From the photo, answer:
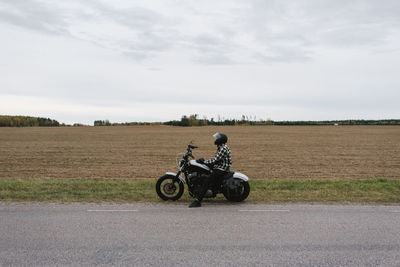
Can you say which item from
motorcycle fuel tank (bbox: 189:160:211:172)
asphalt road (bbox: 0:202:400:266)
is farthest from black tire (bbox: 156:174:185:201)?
asphalt road (bbox: 0:202:400:266)

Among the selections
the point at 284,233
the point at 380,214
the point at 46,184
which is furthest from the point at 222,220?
the point at 46,184

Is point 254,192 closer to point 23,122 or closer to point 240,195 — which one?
point 240,195

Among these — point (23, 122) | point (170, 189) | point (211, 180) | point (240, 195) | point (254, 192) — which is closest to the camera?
point (211, 180)

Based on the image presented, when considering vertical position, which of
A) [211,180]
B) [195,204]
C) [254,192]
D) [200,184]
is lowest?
[254,192]

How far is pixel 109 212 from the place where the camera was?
7.42 meters

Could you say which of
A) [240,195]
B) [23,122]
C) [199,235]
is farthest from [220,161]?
[23,122]

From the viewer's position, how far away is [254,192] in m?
10.1

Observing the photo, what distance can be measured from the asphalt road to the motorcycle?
22.8 inches

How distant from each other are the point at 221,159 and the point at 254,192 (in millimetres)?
2106

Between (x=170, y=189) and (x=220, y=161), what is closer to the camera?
(x=220, y=161)

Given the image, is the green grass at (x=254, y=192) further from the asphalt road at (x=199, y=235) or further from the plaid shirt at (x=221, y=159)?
the plaid shirt at (x=221, y=159)

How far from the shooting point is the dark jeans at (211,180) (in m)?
8.27

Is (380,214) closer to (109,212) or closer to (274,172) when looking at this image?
(109,212)

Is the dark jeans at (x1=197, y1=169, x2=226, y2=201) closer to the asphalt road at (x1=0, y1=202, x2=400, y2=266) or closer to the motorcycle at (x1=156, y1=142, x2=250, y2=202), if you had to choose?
the motorcycle at (x1=156, y1=142, x2=250, y2=202)
